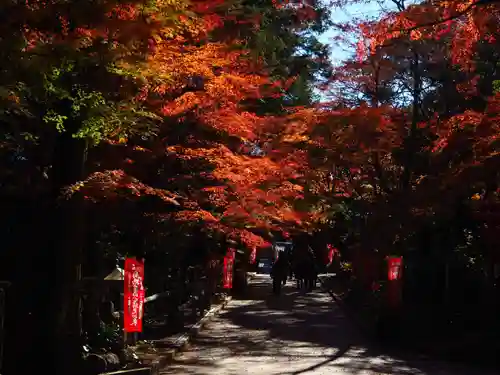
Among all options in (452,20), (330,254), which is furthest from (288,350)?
(330,254)

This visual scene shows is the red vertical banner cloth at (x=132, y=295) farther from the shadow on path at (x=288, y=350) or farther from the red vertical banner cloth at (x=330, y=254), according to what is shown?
the red vertical banner cloth at (x=330, y=254)

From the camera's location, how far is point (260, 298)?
100ft

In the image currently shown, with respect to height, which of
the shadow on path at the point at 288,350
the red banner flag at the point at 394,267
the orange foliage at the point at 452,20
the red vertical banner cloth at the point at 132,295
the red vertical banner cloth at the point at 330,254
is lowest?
the shadow on path at the point at 288,350

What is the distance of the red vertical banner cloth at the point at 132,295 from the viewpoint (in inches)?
441

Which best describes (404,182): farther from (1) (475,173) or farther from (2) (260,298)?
(2) (260,298)

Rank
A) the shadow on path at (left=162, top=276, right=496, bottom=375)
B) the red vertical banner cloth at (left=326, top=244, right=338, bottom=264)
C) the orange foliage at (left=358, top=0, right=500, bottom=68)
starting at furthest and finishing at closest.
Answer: the red vertical banner cloth at (left=326, top=244, right=338, bottom=264) < the shadow on path at (left=162, top=276, right=496, bottom=375) < the orange foliage at (left=358, top=0, right=500, bottom=68)

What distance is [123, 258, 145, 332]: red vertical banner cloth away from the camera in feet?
36.8

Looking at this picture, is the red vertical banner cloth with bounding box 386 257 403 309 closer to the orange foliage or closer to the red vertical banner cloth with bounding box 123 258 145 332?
the orange foliage

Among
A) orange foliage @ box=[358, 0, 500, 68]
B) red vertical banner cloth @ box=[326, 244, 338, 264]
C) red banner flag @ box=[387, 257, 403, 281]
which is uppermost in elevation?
orange foliage @ box=[358, 0, 500, 68]

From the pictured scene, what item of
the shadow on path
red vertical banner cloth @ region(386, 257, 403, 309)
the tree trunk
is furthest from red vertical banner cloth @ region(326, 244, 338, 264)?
the tree trunk

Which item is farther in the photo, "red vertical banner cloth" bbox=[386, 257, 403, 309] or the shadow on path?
"red vertical banner cloth" bbox=[386, 257, 403, 309]

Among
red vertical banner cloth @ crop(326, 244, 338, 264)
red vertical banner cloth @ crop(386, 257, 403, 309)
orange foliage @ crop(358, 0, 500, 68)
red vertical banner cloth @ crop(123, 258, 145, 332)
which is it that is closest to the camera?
orange foliage @ crop(358, 0, 500, 68)

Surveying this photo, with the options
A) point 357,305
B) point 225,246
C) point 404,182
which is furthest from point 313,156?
point 357,305

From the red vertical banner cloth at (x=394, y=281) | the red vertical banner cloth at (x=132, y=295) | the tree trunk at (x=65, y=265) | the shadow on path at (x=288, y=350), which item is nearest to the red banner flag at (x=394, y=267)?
the red vertical banner cloth at (x=394, y=281)
